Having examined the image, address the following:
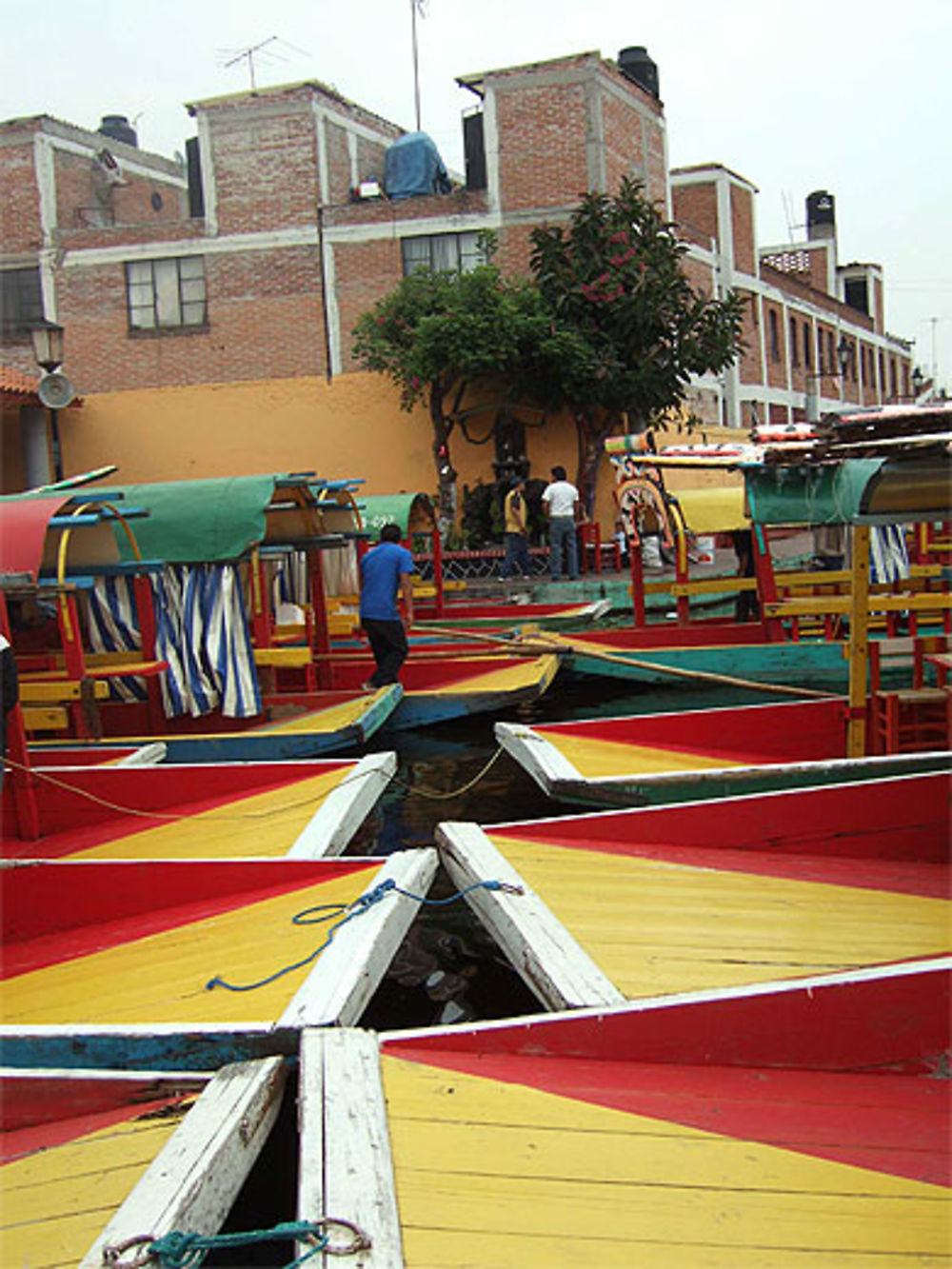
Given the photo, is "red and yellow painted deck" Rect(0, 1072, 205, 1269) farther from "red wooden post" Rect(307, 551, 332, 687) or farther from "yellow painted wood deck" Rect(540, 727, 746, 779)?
"red wooden post" Rect(307, 551, 332, 687)

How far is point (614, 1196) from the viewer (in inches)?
120

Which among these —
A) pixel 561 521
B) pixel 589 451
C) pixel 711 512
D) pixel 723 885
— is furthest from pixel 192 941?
pixel 589 451

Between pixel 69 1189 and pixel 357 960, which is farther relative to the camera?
pixel 357 960

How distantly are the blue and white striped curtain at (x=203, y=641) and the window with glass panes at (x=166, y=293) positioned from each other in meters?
16.7

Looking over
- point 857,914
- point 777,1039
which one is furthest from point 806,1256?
point 857,914

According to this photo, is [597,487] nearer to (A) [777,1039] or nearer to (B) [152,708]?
(B) [152,708]

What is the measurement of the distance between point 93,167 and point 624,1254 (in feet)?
92.8

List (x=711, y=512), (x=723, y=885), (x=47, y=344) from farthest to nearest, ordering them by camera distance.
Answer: (x=47, y=344)
(x=711, y=512)
(x=723, y=885)

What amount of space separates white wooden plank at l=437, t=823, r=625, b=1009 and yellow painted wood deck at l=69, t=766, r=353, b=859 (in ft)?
3.45

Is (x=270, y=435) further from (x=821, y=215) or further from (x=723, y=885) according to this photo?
(x=821, y=215)

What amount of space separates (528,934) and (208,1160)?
5.52 ft

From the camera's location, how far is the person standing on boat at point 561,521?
18.1m

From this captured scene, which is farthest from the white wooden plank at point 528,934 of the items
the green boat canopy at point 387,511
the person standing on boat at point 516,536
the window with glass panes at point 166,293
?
the window with glass panes at point 166,293

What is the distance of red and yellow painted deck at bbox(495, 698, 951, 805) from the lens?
6.50 metres
